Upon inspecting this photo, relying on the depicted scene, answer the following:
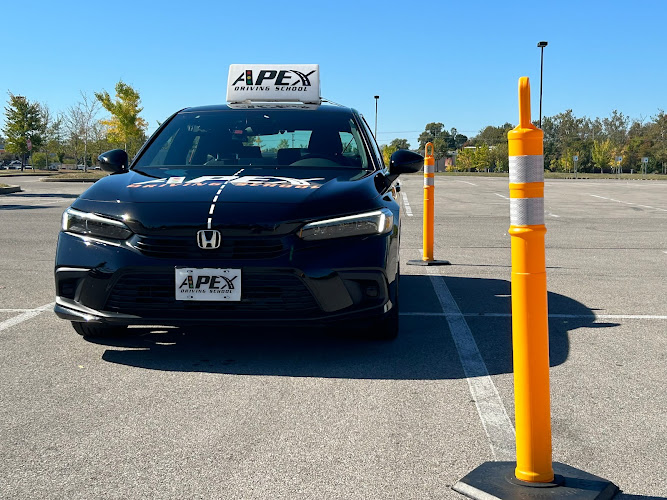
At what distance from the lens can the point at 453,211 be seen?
17734 millimetres

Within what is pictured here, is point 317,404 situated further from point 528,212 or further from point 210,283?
point 528,212

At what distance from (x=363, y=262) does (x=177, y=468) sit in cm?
175

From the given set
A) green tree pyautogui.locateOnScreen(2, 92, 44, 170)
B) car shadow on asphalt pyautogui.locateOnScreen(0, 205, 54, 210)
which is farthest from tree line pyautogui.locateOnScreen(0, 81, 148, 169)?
car shadow on asphalt pyautogui.locateOnScreen(0, 205, 54, 210)

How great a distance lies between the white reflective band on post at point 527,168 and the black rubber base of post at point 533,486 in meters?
1.05

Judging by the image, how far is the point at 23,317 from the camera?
18.3 ft

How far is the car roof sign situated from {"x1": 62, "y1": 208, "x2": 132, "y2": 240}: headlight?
300 cm

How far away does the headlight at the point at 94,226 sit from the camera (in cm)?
431

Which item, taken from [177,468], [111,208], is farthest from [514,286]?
[111,208]

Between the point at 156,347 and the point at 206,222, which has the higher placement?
the point at 206,222

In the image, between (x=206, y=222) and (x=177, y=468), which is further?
(x=206, y=222)

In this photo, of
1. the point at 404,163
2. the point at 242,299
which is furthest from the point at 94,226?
the point at 404,163

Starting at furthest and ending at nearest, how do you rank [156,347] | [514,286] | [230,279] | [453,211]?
[453,211], [156,347], [230,279], [514,286]

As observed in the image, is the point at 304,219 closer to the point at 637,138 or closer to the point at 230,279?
the point at 230,279

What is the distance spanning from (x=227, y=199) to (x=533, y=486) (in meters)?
2.40
